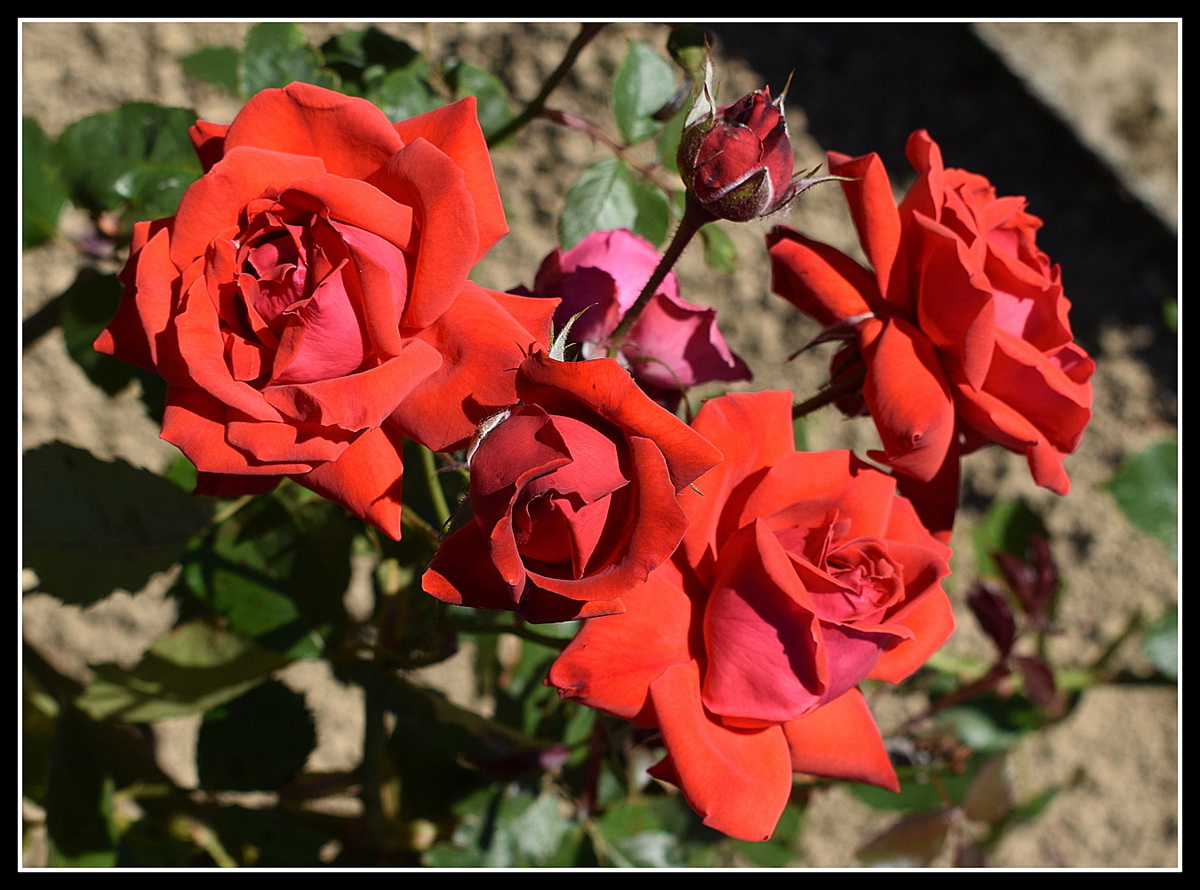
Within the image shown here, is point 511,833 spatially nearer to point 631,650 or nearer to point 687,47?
point 631,650

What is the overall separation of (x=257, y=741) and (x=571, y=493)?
0.53 m

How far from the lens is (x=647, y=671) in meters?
0.43

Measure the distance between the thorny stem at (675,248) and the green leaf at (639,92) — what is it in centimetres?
Result: 27

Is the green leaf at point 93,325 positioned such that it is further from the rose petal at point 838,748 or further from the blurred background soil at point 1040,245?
the blurred background soil at point 1040,245

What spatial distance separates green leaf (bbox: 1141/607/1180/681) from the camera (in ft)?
3.31

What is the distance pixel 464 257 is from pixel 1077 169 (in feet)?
5.24

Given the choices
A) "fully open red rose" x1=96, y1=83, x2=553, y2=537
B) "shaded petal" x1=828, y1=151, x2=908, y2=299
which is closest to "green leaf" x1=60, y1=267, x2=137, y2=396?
"fully open red rose" x1=96, y1=83, x2=553, y2=537

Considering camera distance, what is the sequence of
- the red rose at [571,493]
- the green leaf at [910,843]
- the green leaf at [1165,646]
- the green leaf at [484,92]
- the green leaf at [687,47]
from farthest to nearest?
the green leaf at [1165,646], the green leaf at [910,843], the green leaf at [484,92], the green leaf at [687,47], the red rose at [571,493]

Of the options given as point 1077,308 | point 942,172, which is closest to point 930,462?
point 942,172

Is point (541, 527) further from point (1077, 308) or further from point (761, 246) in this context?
point (1077, 308)

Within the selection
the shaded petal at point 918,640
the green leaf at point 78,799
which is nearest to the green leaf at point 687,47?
the shaded petal at point 918,640

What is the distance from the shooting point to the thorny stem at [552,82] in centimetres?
65

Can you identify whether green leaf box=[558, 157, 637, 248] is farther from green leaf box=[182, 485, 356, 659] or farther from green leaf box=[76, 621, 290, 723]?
green leaf box=[76, 621, 290, 723]

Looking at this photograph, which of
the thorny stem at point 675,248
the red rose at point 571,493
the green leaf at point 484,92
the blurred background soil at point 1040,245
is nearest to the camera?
the red rose at point 571,493
